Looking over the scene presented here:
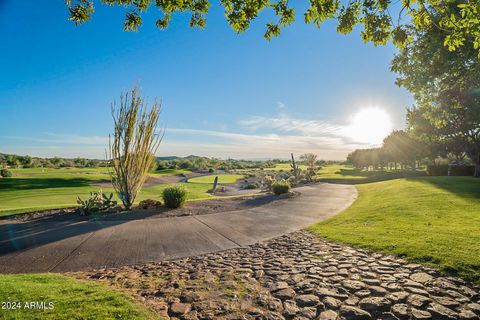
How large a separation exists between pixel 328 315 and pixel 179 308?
81.7 inches

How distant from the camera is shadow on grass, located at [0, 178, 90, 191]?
66.3 feet

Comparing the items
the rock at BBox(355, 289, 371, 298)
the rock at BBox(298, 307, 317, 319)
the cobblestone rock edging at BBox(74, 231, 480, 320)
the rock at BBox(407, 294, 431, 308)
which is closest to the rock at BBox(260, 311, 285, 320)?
the cobblestone rock edging at BBox(74, 231, 480, 320)

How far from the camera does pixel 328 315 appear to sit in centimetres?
335

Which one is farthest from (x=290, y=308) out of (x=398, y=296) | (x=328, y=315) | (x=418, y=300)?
(x=418, y=300)

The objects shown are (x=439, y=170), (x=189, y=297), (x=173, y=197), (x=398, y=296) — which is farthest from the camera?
(x=439, y=170)

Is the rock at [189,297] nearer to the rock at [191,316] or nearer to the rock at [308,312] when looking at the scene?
the rock at [191,316]

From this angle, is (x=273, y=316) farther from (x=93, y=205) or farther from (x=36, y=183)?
(x=36, y=183)

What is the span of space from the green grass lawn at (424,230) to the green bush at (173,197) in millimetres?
6428

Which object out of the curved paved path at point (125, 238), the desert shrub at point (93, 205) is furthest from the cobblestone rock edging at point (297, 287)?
the desert shrub at point (93, 205)

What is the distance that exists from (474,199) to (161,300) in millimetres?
14017

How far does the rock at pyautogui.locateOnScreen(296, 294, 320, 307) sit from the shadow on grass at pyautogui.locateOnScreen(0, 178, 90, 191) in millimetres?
24168

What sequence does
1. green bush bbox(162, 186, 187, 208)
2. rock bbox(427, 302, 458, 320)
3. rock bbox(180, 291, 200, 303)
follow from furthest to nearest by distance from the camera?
green bush bbox(162, 186, 187, 208), rock bbox(180, 291, 200, 303), rock bbox(427, 302, 458, 320)

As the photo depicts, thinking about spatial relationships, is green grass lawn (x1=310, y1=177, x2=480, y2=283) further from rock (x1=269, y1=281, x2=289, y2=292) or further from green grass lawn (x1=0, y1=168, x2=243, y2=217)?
green grass lawn (x1=0, y1=168, x2=243, y2=217)

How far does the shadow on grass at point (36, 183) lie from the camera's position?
20.2m
